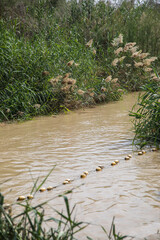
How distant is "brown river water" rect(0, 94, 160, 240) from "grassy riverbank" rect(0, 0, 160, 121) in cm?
92

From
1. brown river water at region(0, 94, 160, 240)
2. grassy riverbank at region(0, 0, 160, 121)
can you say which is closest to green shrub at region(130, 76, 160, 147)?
brown river water at region(0, 94, 160, 240)

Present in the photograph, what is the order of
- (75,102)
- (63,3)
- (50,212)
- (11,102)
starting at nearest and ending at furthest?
(50,212) < (11,102) < (75,102) < (63,3)

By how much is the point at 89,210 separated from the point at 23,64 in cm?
552

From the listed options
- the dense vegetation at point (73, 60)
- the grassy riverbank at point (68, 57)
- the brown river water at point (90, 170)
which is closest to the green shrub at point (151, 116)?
the dense vegetation at point (73, 60)

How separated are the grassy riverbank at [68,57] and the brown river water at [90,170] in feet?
3.03

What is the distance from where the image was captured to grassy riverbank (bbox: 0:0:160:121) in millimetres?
7691

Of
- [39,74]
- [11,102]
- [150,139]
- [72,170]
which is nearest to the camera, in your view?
[72,170]

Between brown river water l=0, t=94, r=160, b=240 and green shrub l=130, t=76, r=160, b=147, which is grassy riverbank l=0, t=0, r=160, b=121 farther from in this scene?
brown river water l=0, t=94, r=160, b=240

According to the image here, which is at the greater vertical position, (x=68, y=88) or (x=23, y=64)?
(x=23, y=64)

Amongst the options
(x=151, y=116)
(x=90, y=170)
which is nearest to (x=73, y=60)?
(x=151, y=116)

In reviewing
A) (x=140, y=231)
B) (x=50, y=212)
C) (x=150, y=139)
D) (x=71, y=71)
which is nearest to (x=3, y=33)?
(x=71, y=71)

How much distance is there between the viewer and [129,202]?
2.92 meters

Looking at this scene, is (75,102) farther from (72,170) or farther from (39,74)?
(72,170)

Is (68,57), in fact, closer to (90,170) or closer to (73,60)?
(73,60)
